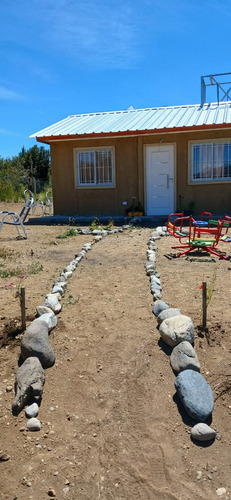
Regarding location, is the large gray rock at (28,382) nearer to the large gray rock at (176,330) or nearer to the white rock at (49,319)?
the white rock at (49,319)

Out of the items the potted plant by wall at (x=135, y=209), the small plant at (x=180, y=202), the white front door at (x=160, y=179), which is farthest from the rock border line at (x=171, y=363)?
the white front door at (x=160, y=179)

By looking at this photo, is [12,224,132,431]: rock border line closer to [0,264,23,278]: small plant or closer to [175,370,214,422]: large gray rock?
[175,370,214,422]: large gray rock

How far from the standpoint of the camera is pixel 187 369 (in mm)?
3574

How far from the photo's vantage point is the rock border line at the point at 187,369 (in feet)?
10.3

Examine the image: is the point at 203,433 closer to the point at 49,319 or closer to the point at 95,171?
the point at 49,319

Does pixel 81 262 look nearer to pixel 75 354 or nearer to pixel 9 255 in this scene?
pixel 9 255

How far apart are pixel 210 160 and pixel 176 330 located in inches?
351

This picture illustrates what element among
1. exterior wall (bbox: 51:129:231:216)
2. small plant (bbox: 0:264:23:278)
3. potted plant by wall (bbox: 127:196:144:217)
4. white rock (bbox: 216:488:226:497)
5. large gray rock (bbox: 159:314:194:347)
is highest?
exterior wall (bbox: 51:129:231:216)

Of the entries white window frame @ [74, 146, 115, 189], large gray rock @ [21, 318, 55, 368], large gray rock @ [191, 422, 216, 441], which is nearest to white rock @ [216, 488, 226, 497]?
large gray rock @ [191, 422, 216, 441]

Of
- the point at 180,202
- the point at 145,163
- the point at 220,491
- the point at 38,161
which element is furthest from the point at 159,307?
the point at 38,161

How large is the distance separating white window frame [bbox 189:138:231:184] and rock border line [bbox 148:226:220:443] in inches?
313

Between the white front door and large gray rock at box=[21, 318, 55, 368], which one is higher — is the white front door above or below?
above

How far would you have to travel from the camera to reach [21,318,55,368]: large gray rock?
12.1 ft

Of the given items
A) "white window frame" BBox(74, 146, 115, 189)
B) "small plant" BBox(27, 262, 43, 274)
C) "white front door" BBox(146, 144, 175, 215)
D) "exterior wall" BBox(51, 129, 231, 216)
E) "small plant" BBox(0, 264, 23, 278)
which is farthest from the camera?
"white window frame" BBox(74, 146, 115, 189)
